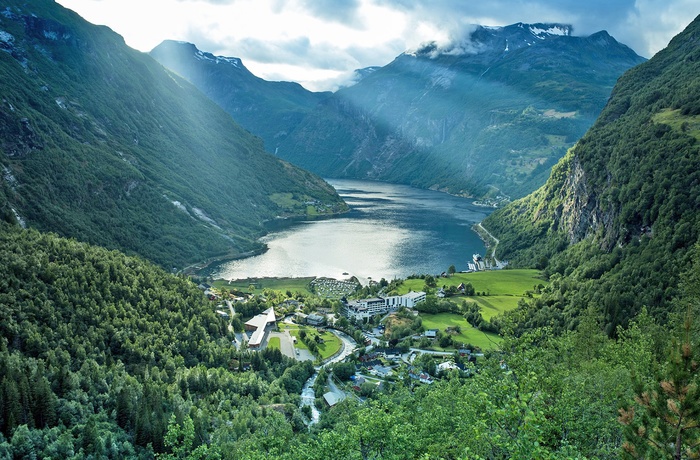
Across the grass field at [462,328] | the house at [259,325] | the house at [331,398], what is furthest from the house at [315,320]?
the house at [331,398]

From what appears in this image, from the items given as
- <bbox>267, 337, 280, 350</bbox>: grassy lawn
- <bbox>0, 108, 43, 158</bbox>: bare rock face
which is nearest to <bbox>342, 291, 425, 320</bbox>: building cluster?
<bbox>267, 337, 280, 350</bbox>: grassy lawn

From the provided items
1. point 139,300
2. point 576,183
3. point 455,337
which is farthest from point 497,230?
point 139,300

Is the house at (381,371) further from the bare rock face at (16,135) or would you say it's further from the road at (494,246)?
the bare rock face at (16,135)

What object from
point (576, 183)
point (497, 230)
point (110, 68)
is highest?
point (110, 68)

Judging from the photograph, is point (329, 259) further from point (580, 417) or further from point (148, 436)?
point (580, 417)

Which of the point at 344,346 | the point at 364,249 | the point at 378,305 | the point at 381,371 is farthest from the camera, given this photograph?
the point at 364,249

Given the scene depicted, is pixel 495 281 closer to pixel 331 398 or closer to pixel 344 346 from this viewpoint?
pixel 344 346

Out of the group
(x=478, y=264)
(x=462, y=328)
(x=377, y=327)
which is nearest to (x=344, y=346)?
(x=377, y=327)
